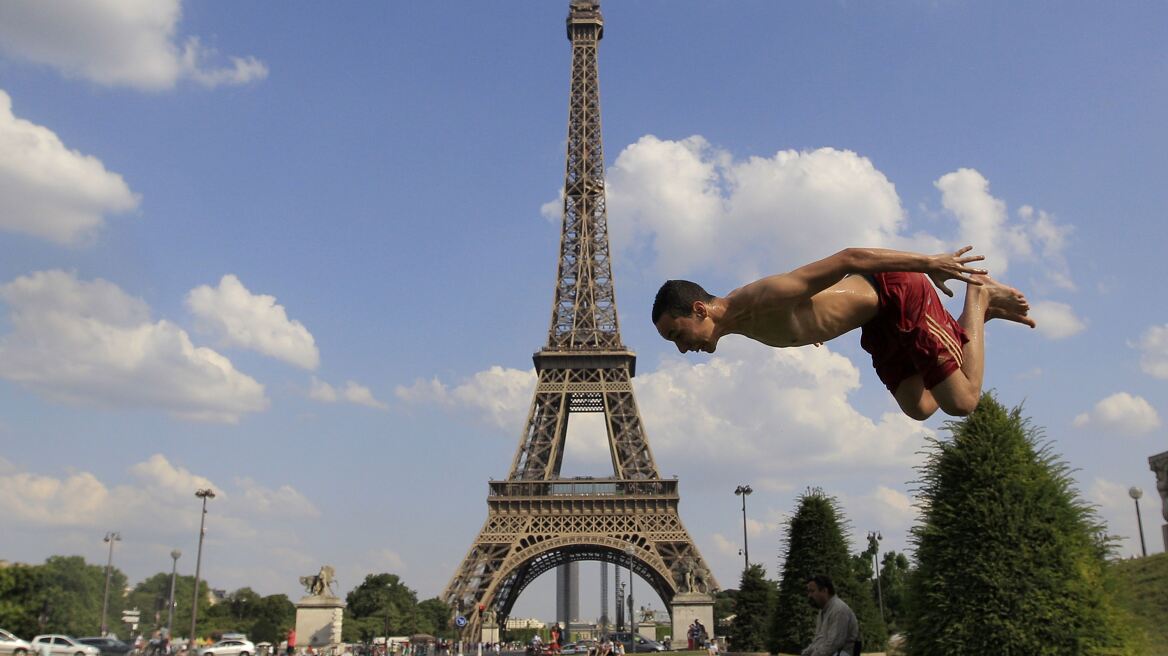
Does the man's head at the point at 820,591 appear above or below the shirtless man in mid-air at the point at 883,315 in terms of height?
below

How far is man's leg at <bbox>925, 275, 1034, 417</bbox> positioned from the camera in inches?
195

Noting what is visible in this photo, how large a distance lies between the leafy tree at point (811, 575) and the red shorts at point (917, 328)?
15.1 m

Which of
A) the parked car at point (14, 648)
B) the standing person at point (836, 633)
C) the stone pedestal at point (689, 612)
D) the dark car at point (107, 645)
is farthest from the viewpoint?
the stone pedestal at point (689, 612)

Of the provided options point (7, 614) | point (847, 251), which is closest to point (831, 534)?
point (847, 251)

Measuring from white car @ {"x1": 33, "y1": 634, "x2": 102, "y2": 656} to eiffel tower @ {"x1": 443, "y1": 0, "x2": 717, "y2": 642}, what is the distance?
2024 centimetres

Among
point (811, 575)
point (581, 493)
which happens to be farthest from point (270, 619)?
point (811, 575)

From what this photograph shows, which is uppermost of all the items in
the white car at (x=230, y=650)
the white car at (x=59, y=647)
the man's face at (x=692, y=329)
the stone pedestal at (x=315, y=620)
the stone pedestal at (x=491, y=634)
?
the man's face at (x=692, y=329)

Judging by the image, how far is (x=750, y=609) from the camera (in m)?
26.6

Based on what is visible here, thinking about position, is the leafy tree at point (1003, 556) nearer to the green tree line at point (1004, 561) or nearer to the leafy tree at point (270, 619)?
the green tree line at point (1004, 561)

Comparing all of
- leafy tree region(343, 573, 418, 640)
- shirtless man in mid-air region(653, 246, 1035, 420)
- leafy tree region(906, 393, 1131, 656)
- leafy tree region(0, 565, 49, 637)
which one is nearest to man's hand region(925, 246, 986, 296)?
shirtless man in mid-air region(653, 246, 1035, 420)

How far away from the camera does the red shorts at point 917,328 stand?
16.2 ft

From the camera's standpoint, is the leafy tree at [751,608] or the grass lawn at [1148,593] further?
the leafy tree at [751,608]

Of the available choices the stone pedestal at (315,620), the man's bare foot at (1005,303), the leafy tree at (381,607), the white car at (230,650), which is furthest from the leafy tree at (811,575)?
the leafy tree at (381,607)

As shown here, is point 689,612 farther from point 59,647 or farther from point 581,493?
point 59,647
